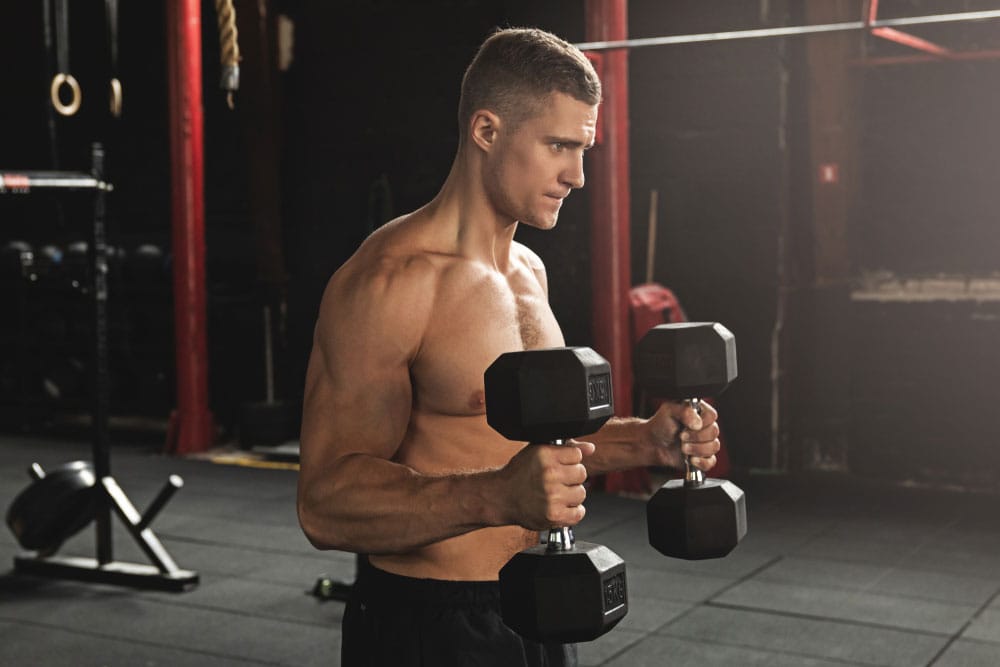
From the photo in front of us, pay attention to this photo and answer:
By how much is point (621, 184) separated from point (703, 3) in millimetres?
993

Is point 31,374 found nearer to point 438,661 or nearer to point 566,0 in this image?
point 566,0

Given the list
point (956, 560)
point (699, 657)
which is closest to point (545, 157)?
point (699, 657)

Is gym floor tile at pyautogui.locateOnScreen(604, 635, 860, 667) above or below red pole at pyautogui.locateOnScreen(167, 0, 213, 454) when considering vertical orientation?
below

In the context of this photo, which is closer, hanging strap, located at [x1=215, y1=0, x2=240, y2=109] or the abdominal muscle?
the abdominal muscle

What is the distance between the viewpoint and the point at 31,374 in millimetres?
7594

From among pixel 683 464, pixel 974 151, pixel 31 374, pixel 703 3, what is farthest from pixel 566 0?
pixel 683 464

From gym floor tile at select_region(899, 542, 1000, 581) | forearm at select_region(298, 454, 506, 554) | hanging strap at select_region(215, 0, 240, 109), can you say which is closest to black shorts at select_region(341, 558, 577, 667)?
forearm at select_region(298, 454, 506, 554)

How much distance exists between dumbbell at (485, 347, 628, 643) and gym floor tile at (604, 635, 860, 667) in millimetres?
1976

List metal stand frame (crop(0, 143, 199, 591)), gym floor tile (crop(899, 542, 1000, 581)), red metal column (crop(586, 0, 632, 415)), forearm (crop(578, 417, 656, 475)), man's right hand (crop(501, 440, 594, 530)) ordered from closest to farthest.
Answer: man's right hand (crop(501, 440, 594, 530)) → forearm (crop(578, 417, 656, 475)) → metal stand frame (crop(0, 143, 199, 591)) → gym floor tile (crop(899, 542, 1000, 581)) → red metal column (crop(586, 0, 632, 415))

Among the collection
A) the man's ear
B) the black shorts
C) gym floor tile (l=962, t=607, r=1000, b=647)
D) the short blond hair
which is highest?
the short blond hair

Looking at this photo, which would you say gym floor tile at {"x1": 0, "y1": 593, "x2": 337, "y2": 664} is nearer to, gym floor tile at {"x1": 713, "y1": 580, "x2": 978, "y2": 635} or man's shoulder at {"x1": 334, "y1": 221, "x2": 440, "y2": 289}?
gym floor tile at {"x1": 713, "y1": 580, "x2": 978, "y2": 635}

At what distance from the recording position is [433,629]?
5.50 ft

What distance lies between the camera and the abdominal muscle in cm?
169

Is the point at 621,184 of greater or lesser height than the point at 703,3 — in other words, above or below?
below
